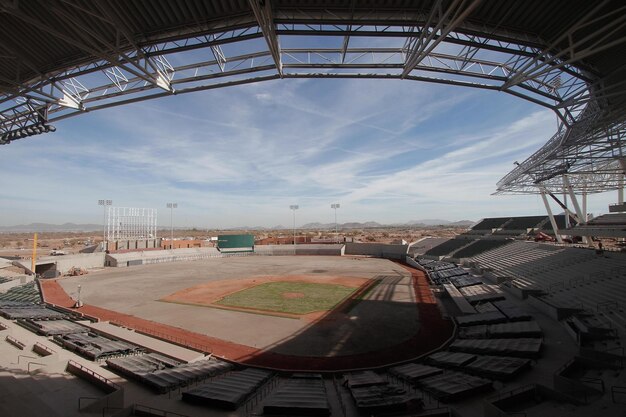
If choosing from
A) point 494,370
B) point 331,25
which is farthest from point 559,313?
point 331,25

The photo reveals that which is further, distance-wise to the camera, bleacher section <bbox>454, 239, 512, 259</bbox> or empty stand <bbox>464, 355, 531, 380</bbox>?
bleacher section <bbox>454, 239, 512, 259</bbox>

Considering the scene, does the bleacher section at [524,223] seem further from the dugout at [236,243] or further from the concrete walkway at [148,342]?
the concrete walkway at [148,342]

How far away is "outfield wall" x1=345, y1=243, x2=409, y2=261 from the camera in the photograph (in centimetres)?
7288

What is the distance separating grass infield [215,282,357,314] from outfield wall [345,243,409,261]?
34.5m

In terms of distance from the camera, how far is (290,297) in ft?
118

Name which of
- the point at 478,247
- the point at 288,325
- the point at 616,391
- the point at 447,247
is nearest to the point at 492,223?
the point at 447,247

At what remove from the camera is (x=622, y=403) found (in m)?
11.3

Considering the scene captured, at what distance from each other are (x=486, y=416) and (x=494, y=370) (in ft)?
11.9

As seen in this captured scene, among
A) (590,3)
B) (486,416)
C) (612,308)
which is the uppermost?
(590,3)

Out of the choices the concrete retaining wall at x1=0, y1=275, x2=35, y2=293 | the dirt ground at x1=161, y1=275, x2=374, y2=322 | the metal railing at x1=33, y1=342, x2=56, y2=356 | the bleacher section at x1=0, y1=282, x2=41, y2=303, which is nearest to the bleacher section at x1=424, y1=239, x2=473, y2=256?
the dirt ground at x1=161, y1=275, x2=374, y2=322

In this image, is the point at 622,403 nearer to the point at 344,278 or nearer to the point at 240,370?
the point at 240,370

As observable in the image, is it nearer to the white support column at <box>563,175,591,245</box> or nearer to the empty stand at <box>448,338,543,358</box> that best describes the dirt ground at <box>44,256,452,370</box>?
the empty stand at <box>448,338,543,358</box>

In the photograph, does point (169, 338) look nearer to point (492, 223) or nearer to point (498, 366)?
point (498, 366)

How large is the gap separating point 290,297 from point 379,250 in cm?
4524
